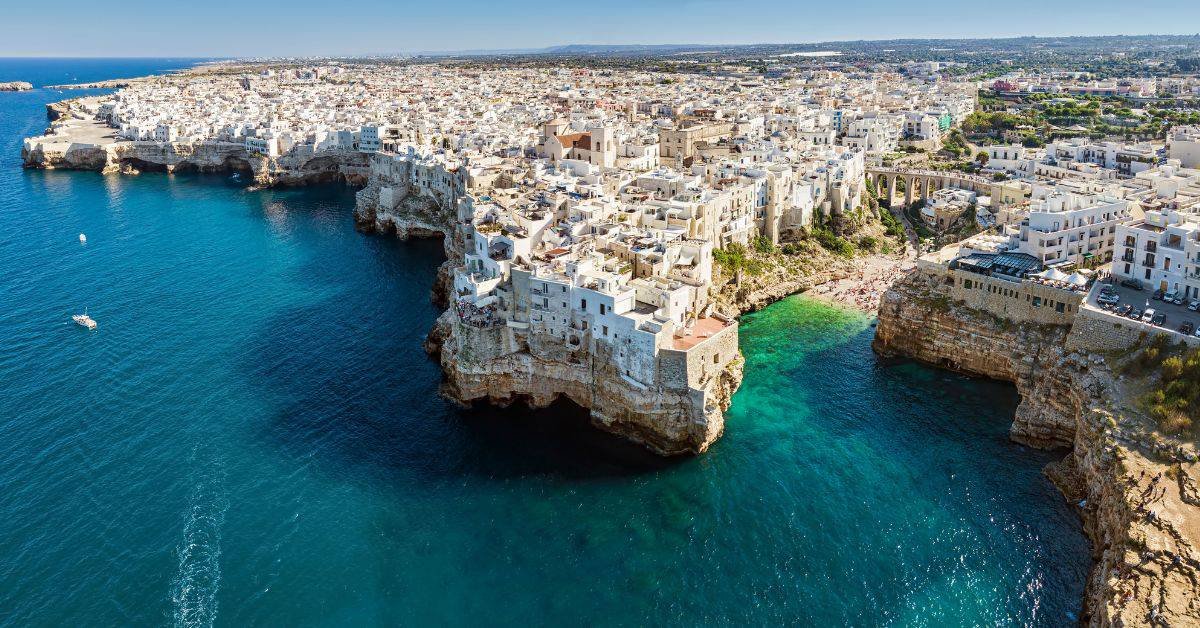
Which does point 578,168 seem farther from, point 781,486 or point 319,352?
point 781,486

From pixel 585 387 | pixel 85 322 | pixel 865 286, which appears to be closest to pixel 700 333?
pixel 585 387

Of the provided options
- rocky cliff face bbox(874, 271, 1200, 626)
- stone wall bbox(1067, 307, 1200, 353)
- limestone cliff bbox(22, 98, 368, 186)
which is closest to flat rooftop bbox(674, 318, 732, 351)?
rocky cliff face bbox(874, 271, 1200, 626)

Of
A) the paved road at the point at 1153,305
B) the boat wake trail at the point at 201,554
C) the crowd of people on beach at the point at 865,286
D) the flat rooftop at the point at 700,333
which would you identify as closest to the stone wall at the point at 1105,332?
the paved road at the point at 1153,305

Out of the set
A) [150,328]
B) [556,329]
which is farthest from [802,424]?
[150,328]

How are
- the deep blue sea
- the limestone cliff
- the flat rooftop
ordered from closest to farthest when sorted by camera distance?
the deep blue sea
the flat rooftop
the limestone cliff

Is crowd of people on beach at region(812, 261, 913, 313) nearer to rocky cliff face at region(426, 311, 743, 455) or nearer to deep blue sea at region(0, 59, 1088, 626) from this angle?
deep blue sea at region(0, 59, 1088, 626)

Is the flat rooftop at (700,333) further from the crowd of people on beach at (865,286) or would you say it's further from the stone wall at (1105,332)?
the crowd of people on beach at (865,286)
